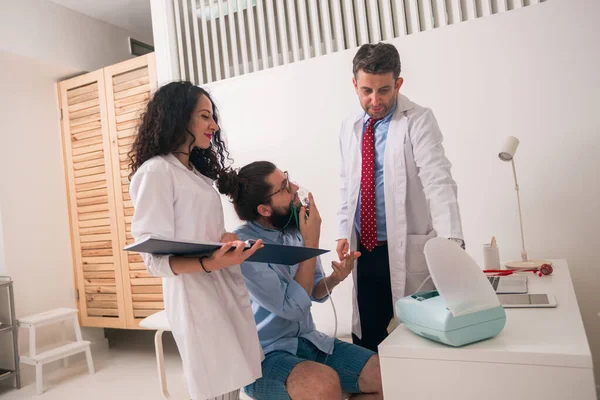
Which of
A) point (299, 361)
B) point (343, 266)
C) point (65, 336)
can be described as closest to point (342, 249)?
point (343, 266)

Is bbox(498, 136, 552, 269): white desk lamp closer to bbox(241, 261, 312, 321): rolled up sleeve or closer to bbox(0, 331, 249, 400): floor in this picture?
bbox(241, 261, 312, 321): rolled up sleeve

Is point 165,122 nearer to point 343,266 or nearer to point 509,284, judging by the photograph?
point 343,266

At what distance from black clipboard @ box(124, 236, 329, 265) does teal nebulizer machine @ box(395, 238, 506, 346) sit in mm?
385

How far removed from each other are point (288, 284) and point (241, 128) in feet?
5.76

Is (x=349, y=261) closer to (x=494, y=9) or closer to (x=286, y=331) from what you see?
(x=286, y=331)

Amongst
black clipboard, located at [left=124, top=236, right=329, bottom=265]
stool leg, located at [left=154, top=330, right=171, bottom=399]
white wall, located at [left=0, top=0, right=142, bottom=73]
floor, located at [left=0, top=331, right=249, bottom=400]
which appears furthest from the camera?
white wall, located at [left=0, top=0, right=142, bottom=73]

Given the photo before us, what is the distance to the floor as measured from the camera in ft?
10.1

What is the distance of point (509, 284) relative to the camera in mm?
1656

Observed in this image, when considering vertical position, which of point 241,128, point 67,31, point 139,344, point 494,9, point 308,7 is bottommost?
point 139,344

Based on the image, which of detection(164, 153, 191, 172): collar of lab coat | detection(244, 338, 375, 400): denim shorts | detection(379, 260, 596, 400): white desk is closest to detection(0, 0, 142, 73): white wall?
detection(164, 153, 191, 172): collar of lab coat

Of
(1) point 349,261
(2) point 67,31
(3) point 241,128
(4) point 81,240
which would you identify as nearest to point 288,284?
(1) point 349,261

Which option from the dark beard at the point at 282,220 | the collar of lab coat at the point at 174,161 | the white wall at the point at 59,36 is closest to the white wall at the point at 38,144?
the white wall at the point at 59,36

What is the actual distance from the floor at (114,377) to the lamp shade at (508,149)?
215cm

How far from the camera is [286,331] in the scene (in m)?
1.53
